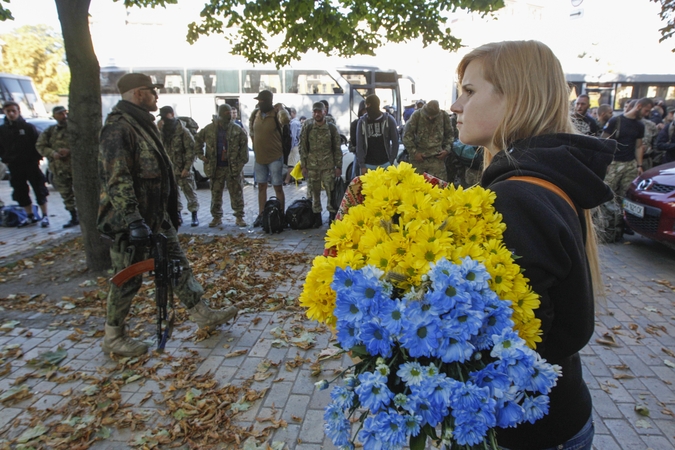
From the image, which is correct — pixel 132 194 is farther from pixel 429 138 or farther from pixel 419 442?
pixel 429 138

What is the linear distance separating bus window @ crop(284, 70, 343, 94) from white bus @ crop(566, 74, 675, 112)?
10042mm

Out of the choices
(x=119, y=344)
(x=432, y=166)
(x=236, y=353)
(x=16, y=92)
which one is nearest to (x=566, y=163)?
(x=236, y=353)

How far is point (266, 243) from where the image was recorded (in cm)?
756

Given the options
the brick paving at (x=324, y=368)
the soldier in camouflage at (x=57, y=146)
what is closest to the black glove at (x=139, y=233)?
the brick paving at (x=324, y=368)

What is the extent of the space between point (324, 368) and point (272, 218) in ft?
15.7

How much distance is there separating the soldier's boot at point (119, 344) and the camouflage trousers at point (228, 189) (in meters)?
5.18

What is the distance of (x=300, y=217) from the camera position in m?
8.48

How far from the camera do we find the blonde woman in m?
1.16

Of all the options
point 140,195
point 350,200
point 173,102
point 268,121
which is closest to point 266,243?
point 268,121

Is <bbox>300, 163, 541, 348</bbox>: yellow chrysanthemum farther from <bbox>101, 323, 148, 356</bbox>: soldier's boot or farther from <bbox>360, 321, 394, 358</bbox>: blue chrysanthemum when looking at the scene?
A: <bbox>101, 323, 148, 356</bbox>: soldier's boot

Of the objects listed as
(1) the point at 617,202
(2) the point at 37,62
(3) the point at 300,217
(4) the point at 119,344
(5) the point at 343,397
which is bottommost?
(4) the point at 119,344

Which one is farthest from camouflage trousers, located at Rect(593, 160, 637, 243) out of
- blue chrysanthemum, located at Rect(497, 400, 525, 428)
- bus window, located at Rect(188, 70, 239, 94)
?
bus window, located at Rect(188, 70, 239, 94)

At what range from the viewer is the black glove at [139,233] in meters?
3.46

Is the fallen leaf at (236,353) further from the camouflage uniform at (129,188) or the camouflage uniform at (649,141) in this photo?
the camouflage uniform at (649,141)
